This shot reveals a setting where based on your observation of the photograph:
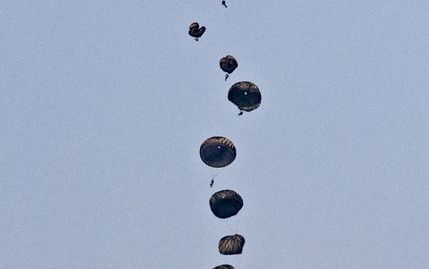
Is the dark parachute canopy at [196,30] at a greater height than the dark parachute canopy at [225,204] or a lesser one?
greater

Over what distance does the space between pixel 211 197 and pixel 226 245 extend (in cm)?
427

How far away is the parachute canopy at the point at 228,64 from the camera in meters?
92.2

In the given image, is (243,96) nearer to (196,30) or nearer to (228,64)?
(228,64)

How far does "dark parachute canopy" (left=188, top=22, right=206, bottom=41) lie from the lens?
305ft

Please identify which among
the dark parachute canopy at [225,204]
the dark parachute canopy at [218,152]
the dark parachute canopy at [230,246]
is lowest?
the dark parachute canopy at [230,246]

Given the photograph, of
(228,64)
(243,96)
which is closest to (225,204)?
Result: (243,96)

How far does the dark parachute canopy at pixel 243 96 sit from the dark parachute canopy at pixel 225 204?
7360mm

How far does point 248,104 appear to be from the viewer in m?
94.1

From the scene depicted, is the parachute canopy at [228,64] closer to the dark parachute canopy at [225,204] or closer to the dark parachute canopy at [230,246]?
the dark parachute canopy at [225,204]

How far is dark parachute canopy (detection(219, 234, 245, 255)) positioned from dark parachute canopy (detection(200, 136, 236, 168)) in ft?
21.2

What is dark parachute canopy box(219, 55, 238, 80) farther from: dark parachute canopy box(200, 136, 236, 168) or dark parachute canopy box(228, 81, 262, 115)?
dark parachute canopy box(200, 136, 236, 168)

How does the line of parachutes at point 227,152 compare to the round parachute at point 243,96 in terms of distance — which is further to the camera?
the round parachute at point 243,96

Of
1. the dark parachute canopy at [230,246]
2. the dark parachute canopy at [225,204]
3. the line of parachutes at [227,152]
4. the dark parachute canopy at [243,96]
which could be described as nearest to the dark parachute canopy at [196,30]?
the line of parachutes at [227,152]

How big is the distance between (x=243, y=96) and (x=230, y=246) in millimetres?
12797
